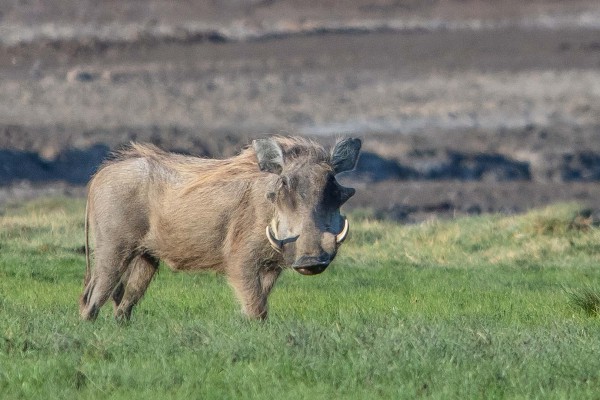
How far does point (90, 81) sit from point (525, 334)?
2060cm

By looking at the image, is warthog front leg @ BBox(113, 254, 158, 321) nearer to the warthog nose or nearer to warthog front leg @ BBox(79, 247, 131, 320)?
warthog front leg @ BBox(79, 247, 131, 320)

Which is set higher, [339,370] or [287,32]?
[339,370]

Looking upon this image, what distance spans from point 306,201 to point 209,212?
0.86m

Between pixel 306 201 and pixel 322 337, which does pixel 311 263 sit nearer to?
pixel 306 201

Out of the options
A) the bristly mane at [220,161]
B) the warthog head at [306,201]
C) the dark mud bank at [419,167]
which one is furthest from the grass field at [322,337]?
the dark mud bank at [419,167]

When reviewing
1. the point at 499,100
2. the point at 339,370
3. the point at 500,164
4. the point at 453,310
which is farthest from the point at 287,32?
the point at 339,370

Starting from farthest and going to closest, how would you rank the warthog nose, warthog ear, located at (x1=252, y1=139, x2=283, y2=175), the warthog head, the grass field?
1. warthog ear, located at (x1=252, y1=139, x2=283, y2=175)
2. the warthog head
3. the warthog nose
4. the grass field

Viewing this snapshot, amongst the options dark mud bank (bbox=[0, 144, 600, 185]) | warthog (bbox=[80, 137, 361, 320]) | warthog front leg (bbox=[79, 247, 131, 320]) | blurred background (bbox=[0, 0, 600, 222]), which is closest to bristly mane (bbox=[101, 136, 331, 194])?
warthog (bbox=[80, 137, 361, 320])

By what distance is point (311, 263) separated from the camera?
27.9 ft

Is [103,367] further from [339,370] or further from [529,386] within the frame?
[529,386]

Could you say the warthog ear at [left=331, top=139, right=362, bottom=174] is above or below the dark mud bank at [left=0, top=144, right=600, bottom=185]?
above

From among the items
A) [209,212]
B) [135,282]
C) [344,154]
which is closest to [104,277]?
[135,282]

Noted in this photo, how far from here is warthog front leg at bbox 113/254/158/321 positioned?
966 centimetres

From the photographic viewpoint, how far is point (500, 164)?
945 inches
